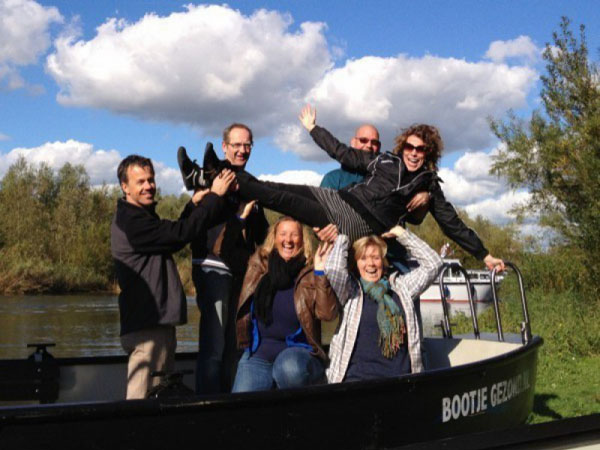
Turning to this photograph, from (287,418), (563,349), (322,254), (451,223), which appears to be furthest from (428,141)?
(563,349)

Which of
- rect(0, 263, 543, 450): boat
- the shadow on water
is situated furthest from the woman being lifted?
the shadow on water

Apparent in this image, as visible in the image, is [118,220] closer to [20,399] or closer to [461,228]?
[20,399]

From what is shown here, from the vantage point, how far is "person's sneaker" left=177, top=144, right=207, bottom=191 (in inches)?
182

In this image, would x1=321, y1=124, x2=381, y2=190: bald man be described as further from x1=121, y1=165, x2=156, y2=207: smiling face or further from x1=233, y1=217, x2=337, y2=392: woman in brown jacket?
x1=121, y1=165, x2=156, y2=207: smiling face

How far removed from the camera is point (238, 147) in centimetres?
490

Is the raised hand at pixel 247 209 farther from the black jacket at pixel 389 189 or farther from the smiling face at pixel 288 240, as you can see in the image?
the black jacket at pixel 389 189

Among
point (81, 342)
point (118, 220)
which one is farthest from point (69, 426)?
point (81, 342)

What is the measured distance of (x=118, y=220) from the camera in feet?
13.7

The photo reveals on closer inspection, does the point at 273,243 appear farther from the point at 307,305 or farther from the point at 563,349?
the point at 563,349

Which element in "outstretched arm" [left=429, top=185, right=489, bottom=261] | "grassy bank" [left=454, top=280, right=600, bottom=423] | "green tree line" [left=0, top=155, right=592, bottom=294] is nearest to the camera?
"outstretched arm" [left=429, top=185, right=489, bottom=261]

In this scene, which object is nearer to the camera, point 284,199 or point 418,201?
point 284,199

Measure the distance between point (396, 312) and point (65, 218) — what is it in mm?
38168

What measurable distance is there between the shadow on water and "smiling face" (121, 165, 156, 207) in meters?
9.62

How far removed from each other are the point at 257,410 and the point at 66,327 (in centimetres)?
1665
